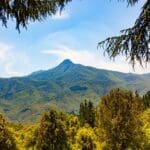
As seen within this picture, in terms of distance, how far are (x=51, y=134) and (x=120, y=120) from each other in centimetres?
1381

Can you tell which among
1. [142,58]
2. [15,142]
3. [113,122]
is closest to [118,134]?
[113,122]

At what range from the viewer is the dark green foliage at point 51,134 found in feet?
263

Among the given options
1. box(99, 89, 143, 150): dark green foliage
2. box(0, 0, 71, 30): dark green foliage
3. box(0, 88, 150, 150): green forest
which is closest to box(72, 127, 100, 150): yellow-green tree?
box(0, 88, 150, 150): green forest

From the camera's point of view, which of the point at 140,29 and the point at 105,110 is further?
the point at 105,110

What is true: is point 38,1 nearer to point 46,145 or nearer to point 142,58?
point 142,58

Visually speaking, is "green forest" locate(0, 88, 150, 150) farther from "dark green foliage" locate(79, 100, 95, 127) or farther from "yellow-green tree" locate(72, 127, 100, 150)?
"dark green foliage" locate(79, 100, 95, 127)

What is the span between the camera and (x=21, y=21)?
10.3 metres

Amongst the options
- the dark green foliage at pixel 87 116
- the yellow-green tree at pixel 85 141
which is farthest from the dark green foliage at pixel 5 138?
the dark green foliage at pixel 87 116

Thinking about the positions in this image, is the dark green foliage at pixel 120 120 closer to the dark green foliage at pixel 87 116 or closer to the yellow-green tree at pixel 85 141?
the yellow-green tree at pixel 85 141

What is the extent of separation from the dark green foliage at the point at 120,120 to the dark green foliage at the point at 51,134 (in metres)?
8.35

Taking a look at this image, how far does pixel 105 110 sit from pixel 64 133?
31.9ft

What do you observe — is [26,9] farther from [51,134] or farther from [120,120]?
[51,134]

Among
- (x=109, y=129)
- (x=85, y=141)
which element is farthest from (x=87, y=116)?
(x=109, y=129)

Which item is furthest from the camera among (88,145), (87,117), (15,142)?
(87,117)
